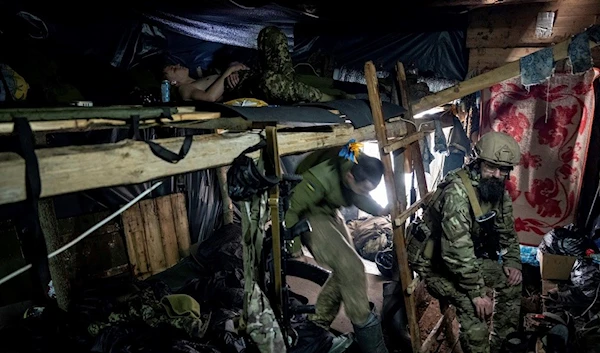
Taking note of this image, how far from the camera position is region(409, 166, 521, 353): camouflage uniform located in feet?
13.2

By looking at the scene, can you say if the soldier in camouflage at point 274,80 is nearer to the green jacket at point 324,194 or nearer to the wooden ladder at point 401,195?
the wooden ladder at point 401,195

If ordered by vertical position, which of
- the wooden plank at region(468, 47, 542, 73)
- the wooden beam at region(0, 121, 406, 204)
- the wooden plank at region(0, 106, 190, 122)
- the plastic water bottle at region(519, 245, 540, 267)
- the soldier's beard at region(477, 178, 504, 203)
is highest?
the wooden plank at region(468, 47, 542, 73)

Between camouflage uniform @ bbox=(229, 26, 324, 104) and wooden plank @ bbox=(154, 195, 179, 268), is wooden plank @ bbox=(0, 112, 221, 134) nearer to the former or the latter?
camouflage uniform @ bbox=(229, 26, 324, 104)

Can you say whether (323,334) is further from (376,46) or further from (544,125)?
(376,46)

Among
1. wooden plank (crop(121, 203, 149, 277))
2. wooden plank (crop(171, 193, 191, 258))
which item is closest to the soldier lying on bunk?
wooden plank (crop(121, 203, 149, 277))

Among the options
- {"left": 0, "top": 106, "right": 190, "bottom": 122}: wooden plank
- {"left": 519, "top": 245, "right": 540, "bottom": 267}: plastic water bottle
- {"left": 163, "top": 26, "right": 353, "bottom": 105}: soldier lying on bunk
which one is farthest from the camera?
{"left": 519, "top": 245, "right": 540, "bottom": 267}: plastic water bottle

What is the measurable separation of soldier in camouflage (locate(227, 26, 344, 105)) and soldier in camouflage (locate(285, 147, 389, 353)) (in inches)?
37.1

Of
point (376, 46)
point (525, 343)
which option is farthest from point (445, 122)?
point (525, 343)

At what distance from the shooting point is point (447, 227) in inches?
160

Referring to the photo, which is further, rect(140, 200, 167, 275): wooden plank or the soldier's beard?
rect(140, 200, 167, 275): wooden plank

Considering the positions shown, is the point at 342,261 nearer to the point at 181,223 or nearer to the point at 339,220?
the point at 339,220

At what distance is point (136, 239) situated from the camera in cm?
734

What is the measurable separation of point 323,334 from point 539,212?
4534 millimetres

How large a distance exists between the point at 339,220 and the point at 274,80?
6.56 ft
